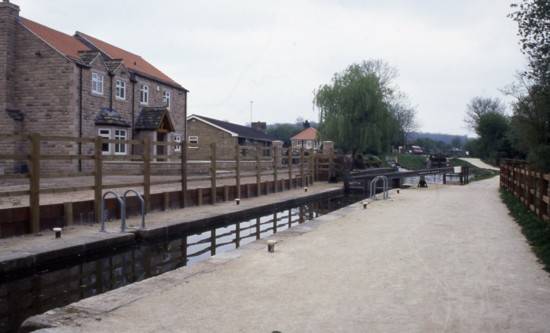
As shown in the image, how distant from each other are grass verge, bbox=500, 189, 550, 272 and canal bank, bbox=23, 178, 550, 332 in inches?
7.5

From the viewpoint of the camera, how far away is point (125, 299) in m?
4.83

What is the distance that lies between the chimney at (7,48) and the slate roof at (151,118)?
21.2ft

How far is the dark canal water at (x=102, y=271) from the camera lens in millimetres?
5684

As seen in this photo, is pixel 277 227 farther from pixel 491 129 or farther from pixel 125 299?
pixel 491 129

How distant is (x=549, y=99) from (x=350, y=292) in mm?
5282

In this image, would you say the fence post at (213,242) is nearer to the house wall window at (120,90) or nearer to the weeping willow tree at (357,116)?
the house wall window at (120,90)

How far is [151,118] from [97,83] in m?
3.97

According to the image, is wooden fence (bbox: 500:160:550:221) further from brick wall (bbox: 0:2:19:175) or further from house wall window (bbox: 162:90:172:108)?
house wall window (bbox: 162:90:172:108)

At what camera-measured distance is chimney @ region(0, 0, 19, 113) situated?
71.1 feet

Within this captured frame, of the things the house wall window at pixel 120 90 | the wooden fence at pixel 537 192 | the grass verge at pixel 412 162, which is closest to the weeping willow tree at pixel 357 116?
the house wall window at pixel 120 90

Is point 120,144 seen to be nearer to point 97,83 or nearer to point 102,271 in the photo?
point 97,83

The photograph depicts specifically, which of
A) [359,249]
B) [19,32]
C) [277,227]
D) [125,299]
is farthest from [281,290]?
[19,32]

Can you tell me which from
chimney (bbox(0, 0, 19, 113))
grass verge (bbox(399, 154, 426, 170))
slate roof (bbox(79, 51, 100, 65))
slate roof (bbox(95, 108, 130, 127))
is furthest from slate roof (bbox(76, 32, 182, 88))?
grass verge (bbox(399, 154, 426, 170))

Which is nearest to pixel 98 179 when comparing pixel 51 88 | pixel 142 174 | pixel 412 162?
pixel 142 174
